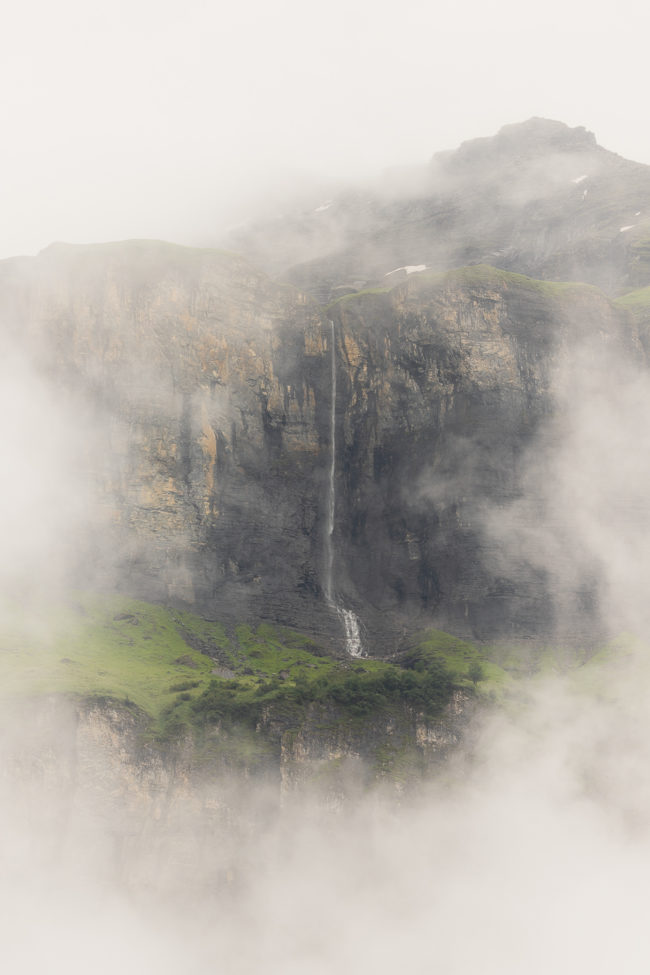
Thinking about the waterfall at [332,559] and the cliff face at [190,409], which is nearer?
the waterfall at [332,559]

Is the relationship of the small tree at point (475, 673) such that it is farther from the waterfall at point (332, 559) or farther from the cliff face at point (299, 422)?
the waterfall at point (332, 559)

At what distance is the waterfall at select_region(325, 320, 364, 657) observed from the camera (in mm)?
130750

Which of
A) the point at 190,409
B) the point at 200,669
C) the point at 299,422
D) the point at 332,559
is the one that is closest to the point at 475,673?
the point at 200,669

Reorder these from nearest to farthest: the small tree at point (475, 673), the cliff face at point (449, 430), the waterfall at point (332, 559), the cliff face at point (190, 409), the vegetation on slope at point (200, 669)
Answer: the vegetation on slope at point (200, 669)
the small tree at point (475, 673)
the cliff face at point (449, 430)
the waterfall at point (332, 559)
the cliff face at point (190, 409)

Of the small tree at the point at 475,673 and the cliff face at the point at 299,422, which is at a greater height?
the cliff face at the point at 299,422

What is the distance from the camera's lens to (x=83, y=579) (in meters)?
129

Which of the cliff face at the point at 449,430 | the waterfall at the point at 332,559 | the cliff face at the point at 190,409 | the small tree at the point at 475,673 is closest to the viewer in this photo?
the small tree at the point at 475,673

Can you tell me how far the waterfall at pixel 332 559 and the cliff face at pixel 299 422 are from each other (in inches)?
20.3

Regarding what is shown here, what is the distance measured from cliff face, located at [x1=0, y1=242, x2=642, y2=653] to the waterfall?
516 mm

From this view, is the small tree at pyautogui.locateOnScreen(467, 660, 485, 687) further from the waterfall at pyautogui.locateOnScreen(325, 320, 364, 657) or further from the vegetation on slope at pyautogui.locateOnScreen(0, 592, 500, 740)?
the waterfall at pyautogui.locateOnScreen(325, 320, 364, 657)

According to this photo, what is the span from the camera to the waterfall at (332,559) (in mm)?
130750

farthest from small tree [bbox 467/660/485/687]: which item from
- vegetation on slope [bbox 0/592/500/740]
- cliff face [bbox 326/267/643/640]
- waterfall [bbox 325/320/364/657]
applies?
waterfall [bbox 325/320/364/657]

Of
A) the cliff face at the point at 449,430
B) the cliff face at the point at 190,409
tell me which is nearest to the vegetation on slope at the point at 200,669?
the cliff face at the point at 190,409

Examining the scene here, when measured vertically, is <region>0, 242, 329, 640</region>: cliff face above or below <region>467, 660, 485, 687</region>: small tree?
above
